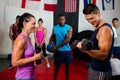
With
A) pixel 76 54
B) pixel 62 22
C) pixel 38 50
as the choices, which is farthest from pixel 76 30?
pixel 38 50

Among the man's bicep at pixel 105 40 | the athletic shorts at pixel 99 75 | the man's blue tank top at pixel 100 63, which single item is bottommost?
the athletic shorts at pixel 99 75

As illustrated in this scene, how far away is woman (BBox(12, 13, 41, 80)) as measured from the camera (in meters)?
2.53

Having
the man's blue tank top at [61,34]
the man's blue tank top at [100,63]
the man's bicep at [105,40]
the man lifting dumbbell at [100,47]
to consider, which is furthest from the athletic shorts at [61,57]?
the man's bicep at [105,40]

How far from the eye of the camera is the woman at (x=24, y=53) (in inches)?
99.4

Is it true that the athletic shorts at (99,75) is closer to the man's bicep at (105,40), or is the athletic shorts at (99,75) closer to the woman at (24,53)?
the man's bicep at (105,40)

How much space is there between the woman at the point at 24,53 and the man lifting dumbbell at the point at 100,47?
0.54m

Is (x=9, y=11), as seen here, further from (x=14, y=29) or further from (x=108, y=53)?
(x=108, y=53)

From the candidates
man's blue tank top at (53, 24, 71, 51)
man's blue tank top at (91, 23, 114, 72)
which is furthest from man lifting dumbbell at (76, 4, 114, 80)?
man's blue tank top at (53, 24, 71, 51)

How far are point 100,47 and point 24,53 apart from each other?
82cm

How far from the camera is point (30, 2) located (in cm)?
873

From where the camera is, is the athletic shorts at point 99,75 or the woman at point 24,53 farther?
the athletic shorts at point 99,75

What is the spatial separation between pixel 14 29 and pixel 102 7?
3.58 m

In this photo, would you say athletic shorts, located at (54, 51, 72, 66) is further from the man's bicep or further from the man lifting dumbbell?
the man's bicep

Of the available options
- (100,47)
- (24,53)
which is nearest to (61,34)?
(24,53)
